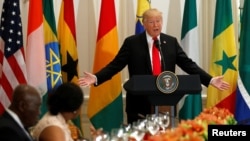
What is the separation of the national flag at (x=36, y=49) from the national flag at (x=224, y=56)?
1.75 m

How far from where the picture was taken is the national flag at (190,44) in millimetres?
5723

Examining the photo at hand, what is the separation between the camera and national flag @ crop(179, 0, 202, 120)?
5723 millimetres

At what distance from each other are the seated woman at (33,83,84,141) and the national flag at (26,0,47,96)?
8.45ft

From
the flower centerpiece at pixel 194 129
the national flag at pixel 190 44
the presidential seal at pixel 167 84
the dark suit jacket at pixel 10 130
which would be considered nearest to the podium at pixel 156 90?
the presidential seal at pixel 167 84

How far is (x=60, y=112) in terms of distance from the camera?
2.87 metres

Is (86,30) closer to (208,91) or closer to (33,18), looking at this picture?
(33,18)

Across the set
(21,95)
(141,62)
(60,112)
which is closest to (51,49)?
(141,62)

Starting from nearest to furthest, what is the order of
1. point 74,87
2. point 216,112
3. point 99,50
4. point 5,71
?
1. point 74,87
2. point 216,112
3. point 5,71
4. point 99,50

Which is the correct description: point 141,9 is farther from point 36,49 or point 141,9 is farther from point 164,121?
point 164,121

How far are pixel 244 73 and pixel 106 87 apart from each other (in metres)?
1.45

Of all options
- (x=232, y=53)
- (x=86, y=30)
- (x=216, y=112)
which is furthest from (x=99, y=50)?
(x=216, y=112)

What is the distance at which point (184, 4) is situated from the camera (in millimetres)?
5902

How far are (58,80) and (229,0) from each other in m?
1.96

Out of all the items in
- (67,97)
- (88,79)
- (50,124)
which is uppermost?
(67,97)
